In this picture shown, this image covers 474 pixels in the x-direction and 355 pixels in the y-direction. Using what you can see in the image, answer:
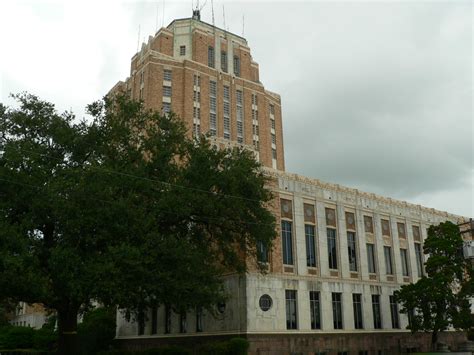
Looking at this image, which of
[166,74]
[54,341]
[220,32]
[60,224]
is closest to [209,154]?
[60,224]

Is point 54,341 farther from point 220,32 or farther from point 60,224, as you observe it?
point 220,32

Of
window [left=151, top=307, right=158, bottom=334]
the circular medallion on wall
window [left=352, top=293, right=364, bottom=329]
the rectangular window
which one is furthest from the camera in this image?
window [left=151, top=307, right=158, bottom=334]

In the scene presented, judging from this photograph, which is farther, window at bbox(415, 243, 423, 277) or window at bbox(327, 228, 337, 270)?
window at bbox(415, 243, 423, 277)

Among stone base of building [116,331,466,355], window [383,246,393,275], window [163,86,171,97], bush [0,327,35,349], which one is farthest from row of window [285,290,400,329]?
window [163,86,171,97]

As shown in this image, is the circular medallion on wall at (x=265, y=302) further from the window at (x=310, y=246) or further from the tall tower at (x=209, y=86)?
the tall tower at (x=209, y=86)

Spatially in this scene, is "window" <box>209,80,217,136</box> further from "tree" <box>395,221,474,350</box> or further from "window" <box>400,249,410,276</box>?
"tree" <box>395,221,474,350</box>

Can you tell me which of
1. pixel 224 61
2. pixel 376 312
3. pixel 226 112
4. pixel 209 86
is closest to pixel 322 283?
pixel 376 312

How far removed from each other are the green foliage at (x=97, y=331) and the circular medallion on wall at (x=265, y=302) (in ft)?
51.8

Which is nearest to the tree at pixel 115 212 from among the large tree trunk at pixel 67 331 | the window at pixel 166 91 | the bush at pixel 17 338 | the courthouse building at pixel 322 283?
the large tree trunk at pixel 67 331

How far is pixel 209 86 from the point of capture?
85.1 meters

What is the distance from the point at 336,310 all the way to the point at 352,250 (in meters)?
5.83

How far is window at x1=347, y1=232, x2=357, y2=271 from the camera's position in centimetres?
4281

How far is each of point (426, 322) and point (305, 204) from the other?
1288cm

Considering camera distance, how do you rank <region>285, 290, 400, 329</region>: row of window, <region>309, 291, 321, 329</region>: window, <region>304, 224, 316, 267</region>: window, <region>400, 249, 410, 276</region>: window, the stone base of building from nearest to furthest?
the stone base of building, <region>285, 290, 400, 329</region>: row of window, <region>309, 291, 321, 329</region>: window, <region>304, 224, 316, 267</region>: window, <region>400, 249, 410, 276</region>: window
